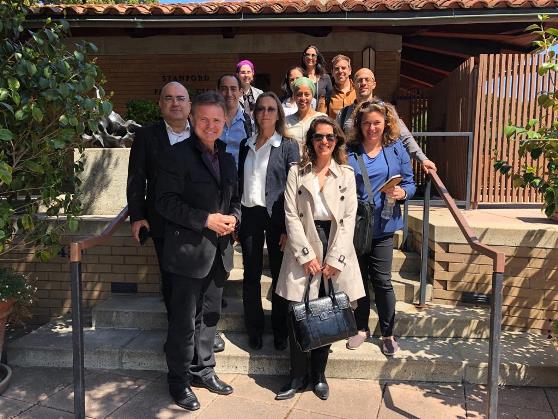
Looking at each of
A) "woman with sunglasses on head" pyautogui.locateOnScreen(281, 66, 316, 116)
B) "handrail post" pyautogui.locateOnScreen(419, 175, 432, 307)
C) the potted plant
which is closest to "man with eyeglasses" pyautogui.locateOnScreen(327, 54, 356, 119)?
"woman with sunglasses on head" pyautogui.locateOnScreen(281, 66, 316, 116)

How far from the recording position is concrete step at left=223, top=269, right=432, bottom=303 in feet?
13.4

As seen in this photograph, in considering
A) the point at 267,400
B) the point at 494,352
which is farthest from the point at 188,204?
the point at 494,352

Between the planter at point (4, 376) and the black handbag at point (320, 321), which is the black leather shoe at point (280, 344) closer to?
the black handbag at point (320, 321)

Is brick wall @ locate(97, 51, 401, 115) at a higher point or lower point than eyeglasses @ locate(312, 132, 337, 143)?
higher

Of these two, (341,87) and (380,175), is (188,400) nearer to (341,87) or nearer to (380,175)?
(380,175)

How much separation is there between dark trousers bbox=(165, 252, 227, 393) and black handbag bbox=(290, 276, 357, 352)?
1.86 ft

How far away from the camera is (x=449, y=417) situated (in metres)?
2.98

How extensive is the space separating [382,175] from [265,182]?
81cm

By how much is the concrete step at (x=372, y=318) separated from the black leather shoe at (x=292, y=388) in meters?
0.68

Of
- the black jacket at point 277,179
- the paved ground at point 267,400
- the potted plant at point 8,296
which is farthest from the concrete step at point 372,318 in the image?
the black jacket at point 277,179

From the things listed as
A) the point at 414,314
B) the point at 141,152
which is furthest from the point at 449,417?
the point at 141,152

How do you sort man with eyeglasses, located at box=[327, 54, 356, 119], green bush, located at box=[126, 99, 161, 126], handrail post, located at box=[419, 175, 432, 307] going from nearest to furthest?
handrail post, located at box=[419, 175, 432, 307]
man with eyeglasses, located at box=[327, 54, 356, 119]
green bush, located at box=[126, 99, 161, 126]

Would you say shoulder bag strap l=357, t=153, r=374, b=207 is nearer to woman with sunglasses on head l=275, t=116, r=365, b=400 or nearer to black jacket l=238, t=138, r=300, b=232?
woman with sunglasses on head l=275, t=116, r=365, b=400

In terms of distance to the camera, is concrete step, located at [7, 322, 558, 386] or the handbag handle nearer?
the handbag handle
